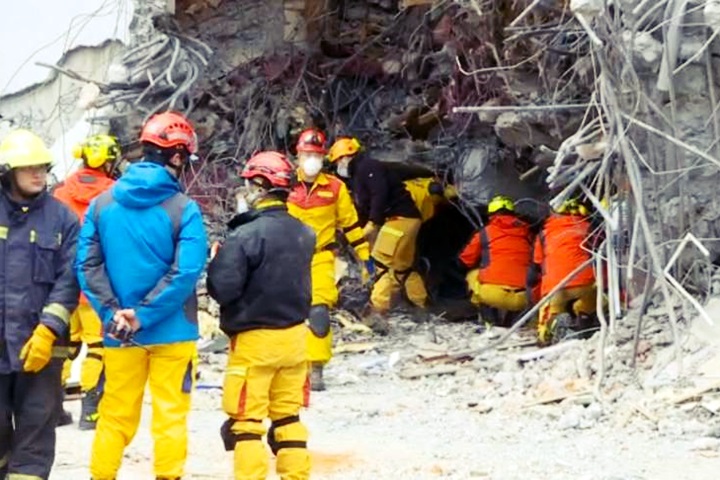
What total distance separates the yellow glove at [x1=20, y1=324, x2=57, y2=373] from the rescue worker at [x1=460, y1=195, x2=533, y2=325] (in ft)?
22.1

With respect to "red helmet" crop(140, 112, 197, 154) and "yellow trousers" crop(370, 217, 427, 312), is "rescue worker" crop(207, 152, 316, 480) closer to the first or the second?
"red helmet" crop(140, 112, 197, 154)

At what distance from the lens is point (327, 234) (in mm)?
9031

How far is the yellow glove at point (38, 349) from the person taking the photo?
521 centimetres

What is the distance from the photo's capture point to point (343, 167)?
11.0 metres

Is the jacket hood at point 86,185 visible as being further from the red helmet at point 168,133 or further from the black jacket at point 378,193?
the black jacket at point 378,193

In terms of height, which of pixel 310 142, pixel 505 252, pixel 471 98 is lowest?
pixel 505 252

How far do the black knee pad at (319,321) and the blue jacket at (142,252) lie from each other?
11.0 feet

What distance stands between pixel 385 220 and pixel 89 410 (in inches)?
218

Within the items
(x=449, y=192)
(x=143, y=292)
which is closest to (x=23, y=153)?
(x=143, y=292)

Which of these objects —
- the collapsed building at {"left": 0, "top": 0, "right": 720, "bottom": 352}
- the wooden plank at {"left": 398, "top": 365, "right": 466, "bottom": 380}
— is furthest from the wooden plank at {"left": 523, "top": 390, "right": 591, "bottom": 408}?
the wooden plank at {"left": 398, "top": 365, "right": 466, "bottom": 380}

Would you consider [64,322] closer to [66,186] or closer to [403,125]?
[66,186]

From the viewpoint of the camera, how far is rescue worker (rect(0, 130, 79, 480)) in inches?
208

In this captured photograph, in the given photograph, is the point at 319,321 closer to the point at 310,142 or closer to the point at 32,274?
the point at 310,142

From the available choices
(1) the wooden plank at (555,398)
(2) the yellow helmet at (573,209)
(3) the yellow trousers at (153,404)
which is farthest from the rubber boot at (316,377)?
(3) the yellow trousers at (153,404)
